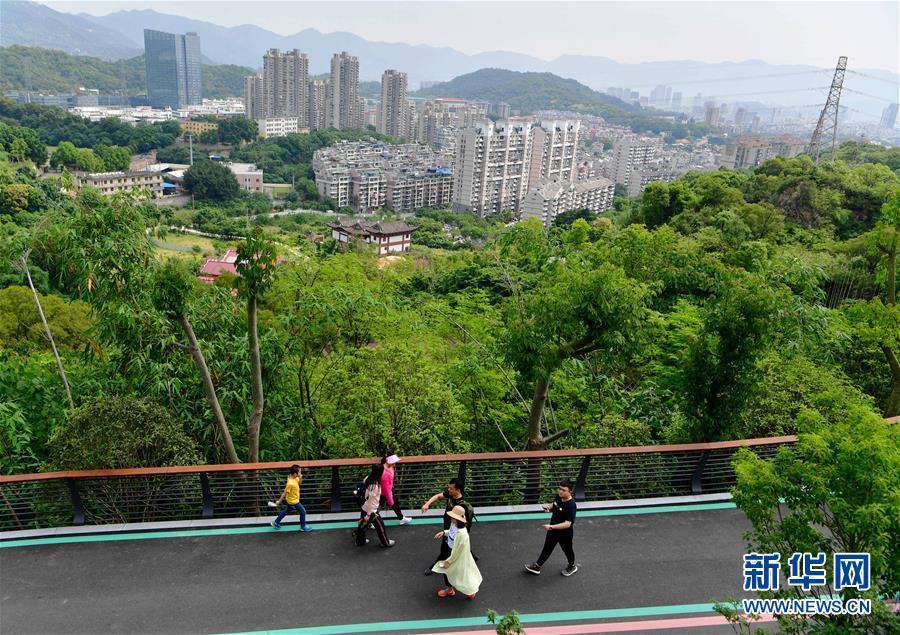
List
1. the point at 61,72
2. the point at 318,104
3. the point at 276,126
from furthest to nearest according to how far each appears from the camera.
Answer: the point at 61,72
the point at 318,104
the point at 276,126

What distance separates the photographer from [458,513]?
4883 millimetres

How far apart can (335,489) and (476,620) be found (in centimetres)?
188

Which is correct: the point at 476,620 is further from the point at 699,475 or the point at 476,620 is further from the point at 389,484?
the point at 699,475

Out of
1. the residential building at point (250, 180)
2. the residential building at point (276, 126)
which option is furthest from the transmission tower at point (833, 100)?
the residential building at point (276, 126)

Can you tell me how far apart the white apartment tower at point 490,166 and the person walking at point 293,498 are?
87.9 meters

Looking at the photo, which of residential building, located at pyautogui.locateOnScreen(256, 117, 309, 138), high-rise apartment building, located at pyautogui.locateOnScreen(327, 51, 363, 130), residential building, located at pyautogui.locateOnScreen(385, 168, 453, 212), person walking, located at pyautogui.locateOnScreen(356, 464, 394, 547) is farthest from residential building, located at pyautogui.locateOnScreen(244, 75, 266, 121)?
person walking, located at pyautogui.locateOnScreen(356, 464, 394, 547)

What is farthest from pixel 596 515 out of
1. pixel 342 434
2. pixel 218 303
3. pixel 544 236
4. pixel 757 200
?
pixel 757 200

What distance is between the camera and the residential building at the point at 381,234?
5841 centimetres

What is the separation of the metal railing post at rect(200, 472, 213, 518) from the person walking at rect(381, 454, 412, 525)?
1625 mm

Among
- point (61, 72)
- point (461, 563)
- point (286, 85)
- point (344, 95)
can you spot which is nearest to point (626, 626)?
point (461, 563)

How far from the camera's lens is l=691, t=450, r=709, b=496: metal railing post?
257 inches

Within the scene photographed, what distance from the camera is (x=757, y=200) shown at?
89.3 ft

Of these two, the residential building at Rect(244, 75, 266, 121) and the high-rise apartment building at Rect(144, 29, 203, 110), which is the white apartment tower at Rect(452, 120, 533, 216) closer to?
the residential building at Rect(244, 75, 266, 121)

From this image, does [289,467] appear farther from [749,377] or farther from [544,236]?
[749,377]
